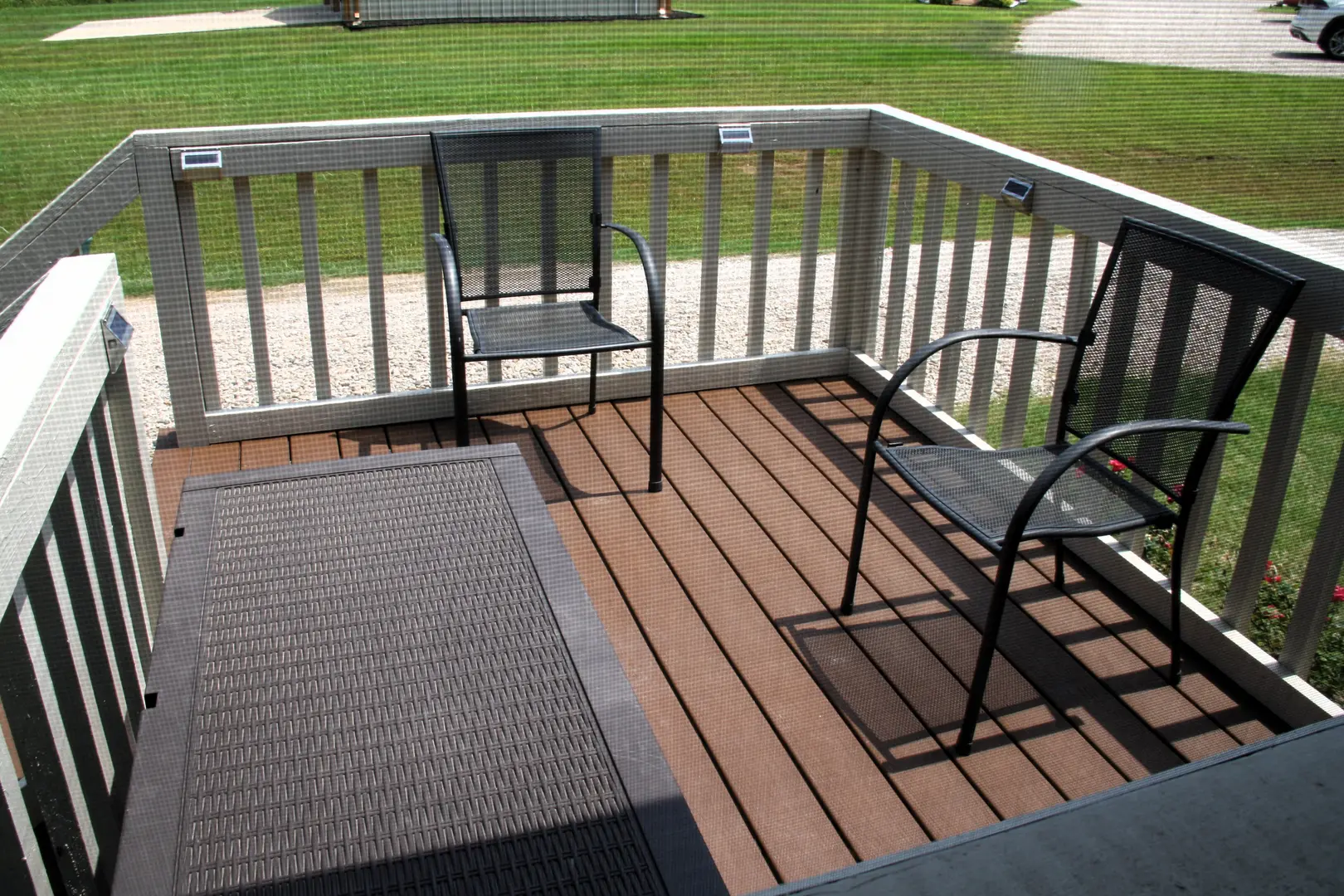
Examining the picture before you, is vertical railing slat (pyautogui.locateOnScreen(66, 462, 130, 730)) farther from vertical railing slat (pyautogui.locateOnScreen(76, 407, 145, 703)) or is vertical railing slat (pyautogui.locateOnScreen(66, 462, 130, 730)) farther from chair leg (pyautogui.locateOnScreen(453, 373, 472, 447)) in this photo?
chair leg (pyautogui.locateOnScreen(453, 373, 472, 447))

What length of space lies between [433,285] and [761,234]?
3.15 feet

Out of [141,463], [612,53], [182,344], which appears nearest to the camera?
[141,463]

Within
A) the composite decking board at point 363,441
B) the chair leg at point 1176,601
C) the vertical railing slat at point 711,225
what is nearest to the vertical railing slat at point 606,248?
the vertical railing slat at point 711,225

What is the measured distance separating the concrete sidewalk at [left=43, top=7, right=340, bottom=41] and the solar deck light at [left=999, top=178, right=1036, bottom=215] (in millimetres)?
2839

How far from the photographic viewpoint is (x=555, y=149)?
292cm

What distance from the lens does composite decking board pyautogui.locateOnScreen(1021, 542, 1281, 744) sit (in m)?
2.00

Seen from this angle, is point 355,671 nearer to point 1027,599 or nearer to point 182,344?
point 1027,599

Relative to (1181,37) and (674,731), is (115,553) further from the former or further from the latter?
(1181,37)

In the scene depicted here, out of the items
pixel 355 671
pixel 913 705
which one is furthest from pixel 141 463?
pixel 913 705

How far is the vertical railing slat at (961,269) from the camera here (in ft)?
9.36

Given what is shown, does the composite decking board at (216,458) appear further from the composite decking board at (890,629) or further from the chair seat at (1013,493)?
the chair seat at (1013,493)

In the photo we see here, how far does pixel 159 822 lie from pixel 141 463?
72 cm

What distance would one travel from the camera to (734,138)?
3.08 m

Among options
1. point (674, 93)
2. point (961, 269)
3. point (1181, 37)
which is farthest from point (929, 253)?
point (1181, 37)
